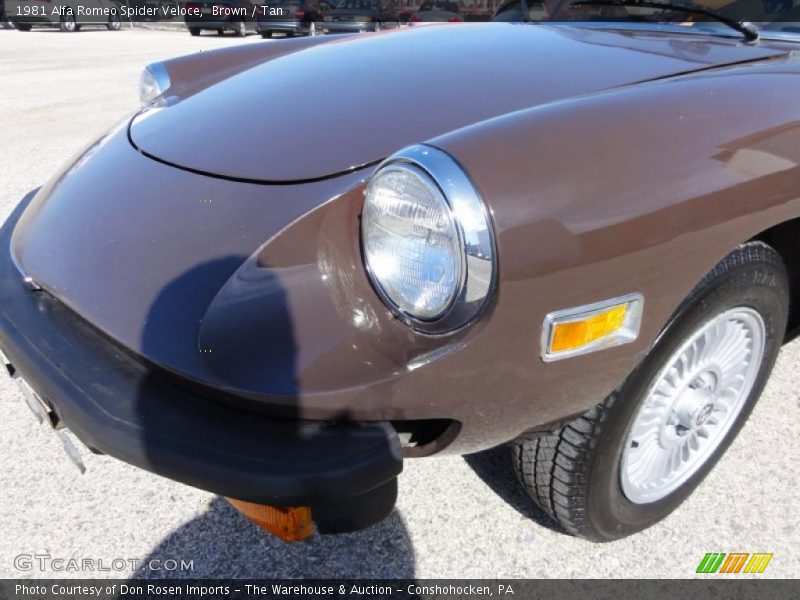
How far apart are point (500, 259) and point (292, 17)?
1621 centimetres

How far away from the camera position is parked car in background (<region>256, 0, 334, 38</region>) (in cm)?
1557

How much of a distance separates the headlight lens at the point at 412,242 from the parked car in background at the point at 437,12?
5001mm

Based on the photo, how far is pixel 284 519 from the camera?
1.34 meters

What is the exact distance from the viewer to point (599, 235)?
1.24m

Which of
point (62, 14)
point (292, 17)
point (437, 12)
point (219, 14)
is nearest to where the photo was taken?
point (437, 12)

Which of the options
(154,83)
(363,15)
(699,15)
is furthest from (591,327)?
(363,15)

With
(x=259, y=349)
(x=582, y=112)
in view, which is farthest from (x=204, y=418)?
(x=582, y=112)

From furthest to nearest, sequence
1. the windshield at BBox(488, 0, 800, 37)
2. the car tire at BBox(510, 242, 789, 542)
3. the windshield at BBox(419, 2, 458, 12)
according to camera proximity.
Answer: the windshield at BBox(419, 2, 458, 12) < the windshield at BBox(488, 0, 800, 37) < the car tire at BBox(510, 242, 789, 542)

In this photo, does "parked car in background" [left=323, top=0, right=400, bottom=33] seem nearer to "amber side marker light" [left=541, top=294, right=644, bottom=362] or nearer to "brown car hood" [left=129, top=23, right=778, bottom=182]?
"brown car hood" [left=129, top=23, right=778, bottom=182]

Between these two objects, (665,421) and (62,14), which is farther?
(62,14)

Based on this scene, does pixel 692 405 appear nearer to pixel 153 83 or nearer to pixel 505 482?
pixel 505 482

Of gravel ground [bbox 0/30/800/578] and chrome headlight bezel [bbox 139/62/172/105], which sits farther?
chrome headlight bezel [bbox 139/62/172/105]

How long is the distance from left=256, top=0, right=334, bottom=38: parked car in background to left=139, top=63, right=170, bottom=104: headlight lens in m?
13.9

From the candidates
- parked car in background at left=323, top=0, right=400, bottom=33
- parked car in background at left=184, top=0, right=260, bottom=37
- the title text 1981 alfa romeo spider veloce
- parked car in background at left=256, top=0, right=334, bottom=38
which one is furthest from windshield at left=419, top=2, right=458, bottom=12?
parked car in background at left=184, top=0, right=260, bottom=37
